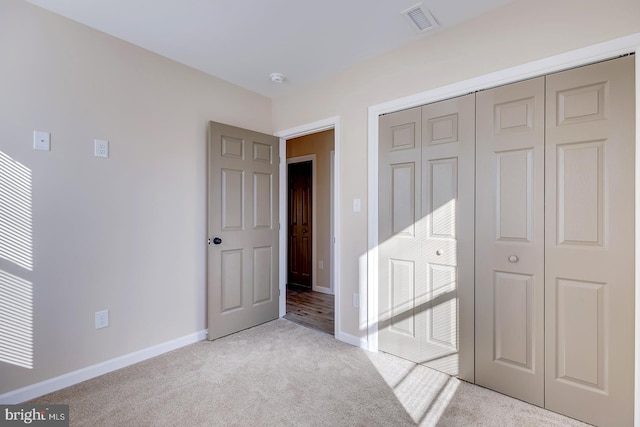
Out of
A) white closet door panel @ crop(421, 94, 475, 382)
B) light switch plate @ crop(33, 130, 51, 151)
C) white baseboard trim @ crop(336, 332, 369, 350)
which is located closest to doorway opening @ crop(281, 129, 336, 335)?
white baseboard trim @ crop(336, 332, 369, 350)

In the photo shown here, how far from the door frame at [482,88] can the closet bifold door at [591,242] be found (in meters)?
0.03

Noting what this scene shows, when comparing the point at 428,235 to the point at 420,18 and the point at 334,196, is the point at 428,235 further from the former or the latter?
the point at 420,18

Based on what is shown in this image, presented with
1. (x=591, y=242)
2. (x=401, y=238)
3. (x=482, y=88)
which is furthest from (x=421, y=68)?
(x=591, y=242)

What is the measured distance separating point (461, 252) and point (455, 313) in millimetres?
448

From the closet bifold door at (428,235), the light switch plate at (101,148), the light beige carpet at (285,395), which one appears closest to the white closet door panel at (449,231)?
the closet bifold door at (428,235)

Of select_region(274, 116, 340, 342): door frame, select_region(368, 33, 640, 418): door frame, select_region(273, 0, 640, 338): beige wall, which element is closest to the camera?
select_region(368, 33, 640, 418): door frame

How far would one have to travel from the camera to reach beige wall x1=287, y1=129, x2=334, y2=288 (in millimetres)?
4535

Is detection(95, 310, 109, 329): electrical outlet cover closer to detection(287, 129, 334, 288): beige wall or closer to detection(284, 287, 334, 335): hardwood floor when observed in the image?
detection(284, 287, 334, 335): hardwood floor

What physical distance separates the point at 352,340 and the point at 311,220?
234cm

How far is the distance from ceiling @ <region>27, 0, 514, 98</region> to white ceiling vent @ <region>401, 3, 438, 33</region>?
0.03 metres

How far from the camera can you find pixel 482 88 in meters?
2.07

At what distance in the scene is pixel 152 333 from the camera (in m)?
2.54

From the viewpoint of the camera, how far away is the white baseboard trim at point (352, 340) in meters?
2.68

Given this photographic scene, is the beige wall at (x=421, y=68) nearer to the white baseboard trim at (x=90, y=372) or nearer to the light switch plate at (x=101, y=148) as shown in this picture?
the white baseboard trim at (x=90, y=372)
